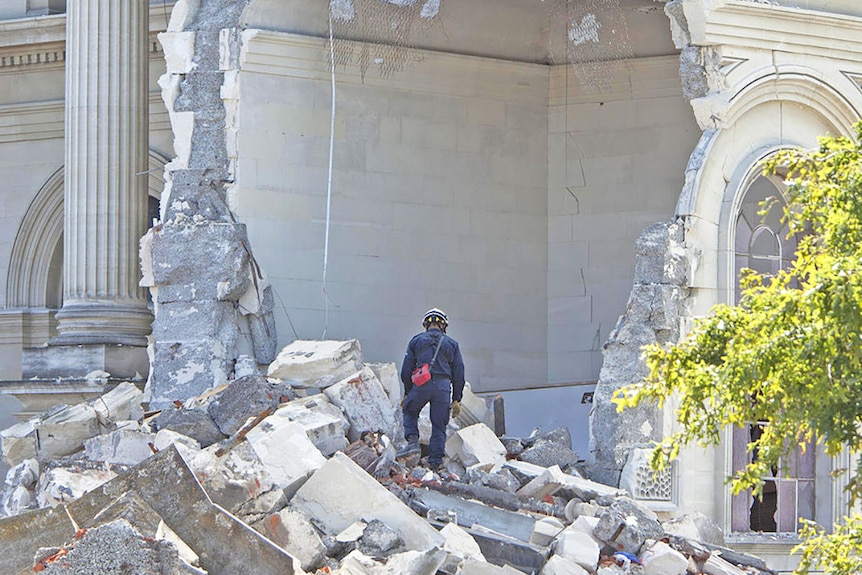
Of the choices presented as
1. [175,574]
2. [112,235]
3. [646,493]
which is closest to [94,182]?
[112,235]

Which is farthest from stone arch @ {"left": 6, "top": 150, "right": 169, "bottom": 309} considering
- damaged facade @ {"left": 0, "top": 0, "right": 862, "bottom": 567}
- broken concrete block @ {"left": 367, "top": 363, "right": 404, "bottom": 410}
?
broken concrete block @ {"left": 367, "top": 363, "right": 404, "bottom": 410}

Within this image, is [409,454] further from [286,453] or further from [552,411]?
[552,411]

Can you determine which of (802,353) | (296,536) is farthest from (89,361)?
(802,353)

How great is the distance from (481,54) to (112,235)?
460 centimetres

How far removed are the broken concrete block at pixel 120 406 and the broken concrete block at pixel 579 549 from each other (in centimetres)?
466

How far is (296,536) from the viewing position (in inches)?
573

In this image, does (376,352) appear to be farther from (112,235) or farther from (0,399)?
(0,399)

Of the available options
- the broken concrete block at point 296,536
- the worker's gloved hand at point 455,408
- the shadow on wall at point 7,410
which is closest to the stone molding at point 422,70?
the worker's gloved hand at point 455,408

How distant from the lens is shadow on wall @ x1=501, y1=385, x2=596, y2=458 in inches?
792

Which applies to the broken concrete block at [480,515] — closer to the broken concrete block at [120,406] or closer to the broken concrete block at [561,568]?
the broken concrete block at [561,568]

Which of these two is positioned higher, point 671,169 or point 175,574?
point 671,169

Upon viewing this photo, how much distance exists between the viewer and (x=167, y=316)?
62.6ft

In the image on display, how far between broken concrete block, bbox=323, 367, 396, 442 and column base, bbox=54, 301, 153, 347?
16.5ft

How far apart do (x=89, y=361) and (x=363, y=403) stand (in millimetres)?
5248
